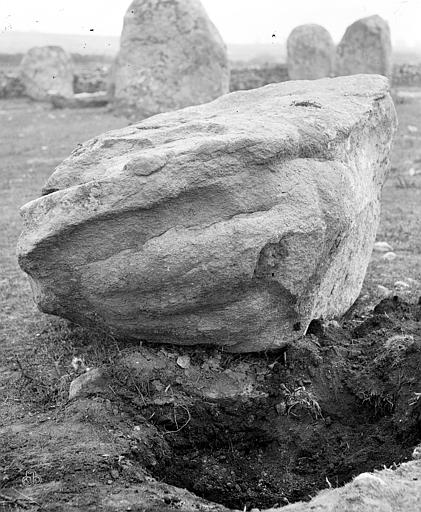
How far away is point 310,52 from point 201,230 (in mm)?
17892

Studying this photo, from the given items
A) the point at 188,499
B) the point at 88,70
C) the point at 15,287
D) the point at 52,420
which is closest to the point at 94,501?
the point at 188,499

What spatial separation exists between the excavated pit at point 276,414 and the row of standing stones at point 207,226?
0.20m

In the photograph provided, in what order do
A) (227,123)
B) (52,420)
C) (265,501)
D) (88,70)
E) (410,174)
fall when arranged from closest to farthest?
(265,501)
(52,420)
(227,123)
(410,174)
(88,70)

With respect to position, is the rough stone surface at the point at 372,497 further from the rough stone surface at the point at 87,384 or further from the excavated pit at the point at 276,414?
the rough stone surface at the point at 87,384

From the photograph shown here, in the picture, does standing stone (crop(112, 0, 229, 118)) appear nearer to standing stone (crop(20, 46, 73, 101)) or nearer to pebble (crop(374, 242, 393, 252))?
standing stone (crop(20, 46, 73, 101))

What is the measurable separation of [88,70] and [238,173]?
62.7ft

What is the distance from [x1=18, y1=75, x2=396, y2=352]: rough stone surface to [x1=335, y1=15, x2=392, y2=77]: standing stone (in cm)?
1613

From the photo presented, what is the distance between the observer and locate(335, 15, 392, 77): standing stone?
20.4 m

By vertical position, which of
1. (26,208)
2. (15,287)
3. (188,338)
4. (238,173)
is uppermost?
(238,173)

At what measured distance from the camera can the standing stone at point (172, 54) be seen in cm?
1556

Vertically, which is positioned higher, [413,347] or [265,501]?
[413,347]

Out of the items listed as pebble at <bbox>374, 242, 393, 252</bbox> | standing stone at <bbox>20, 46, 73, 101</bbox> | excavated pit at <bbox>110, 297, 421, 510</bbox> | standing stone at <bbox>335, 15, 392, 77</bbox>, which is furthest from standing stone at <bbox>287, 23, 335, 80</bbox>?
excavated pit at <bbox>110, 297, 421, 510</bbox>

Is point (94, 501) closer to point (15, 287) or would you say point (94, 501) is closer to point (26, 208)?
point (26, 208)

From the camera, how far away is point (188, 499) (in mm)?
3732
